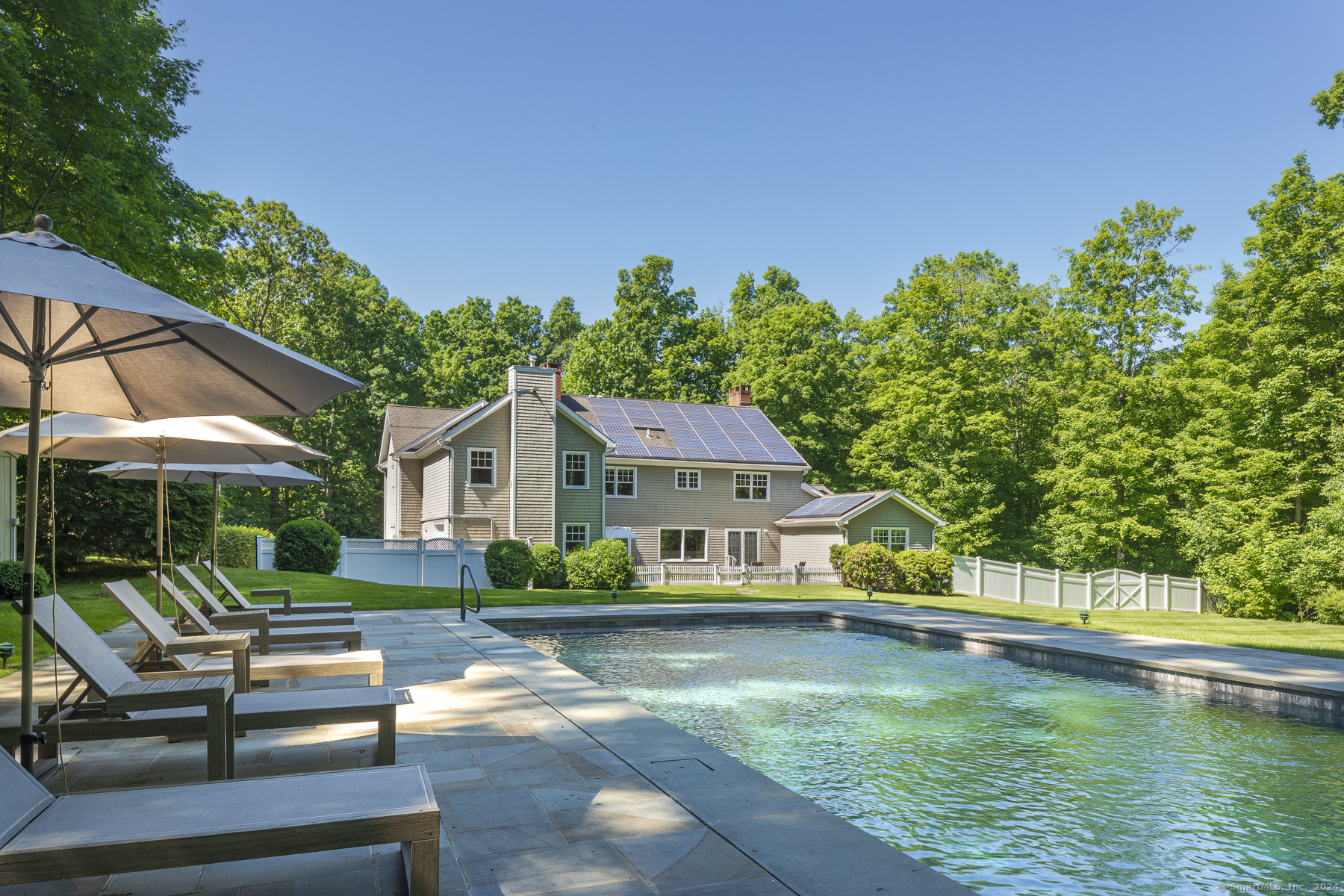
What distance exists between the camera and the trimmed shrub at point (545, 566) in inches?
942

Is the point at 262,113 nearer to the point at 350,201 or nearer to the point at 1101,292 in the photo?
the point at 350,201

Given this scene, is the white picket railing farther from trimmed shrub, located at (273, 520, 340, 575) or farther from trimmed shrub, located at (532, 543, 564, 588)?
→ trimmed shrub, located at (273, 520, 340, 575)

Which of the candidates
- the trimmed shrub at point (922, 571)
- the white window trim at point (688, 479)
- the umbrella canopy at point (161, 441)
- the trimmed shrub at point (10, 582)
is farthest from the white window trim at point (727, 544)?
the umbrella canopy at point (161, 441)

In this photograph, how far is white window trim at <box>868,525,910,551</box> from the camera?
95.5ft

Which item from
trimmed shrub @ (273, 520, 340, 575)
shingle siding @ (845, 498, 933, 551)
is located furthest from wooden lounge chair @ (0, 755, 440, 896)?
shingle siding @ (845, 498, 933, 551)

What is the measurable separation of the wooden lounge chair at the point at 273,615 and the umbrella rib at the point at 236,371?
16.1ft

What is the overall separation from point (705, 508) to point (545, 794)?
26.4 meters

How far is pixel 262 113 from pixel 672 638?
17.6 meters

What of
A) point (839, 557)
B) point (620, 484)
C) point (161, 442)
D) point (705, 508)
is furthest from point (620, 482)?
point (161, 442)

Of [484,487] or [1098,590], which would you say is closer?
[1098,590]

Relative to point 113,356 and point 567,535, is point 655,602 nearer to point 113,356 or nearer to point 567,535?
point 567,535

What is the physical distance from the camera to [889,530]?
29.4 metres

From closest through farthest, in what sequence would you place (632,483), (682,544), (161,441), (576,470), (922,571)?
(161,441), (922,571), (576,470), (632,483), (682,544)

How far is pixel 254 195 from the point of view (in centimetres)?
3866
